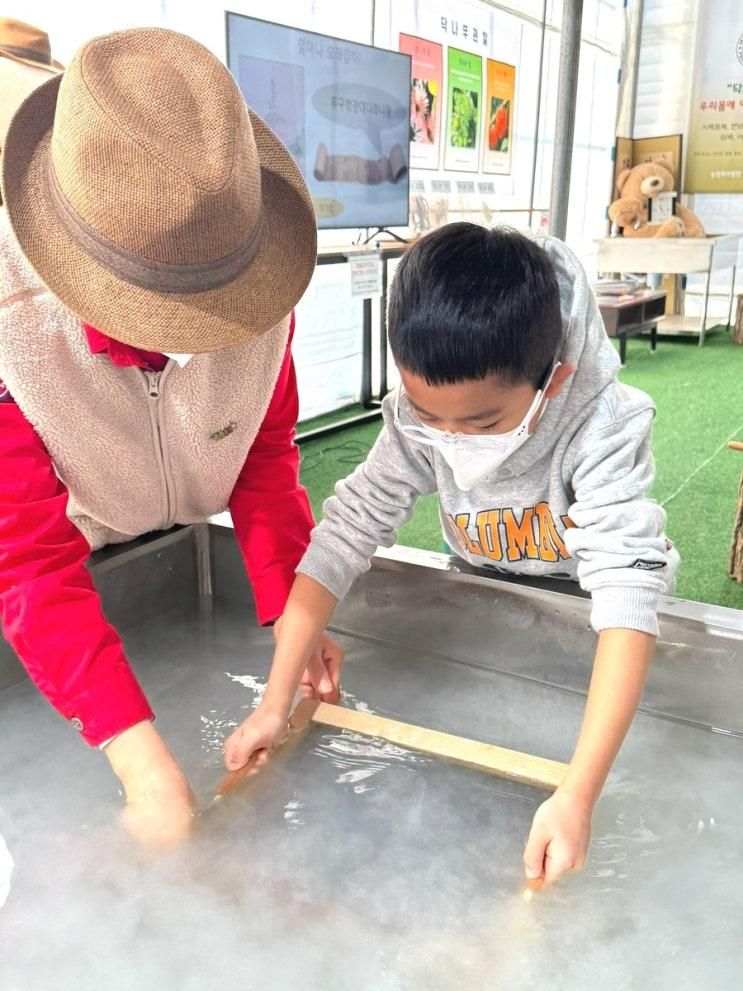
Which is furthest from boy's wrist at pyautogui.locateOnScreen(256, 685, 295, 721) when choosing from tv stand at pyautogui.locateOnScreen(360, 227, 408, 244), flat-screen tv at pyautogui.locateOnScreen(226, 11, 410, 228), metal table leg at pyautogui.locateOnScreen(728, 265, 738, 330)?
metal table leg at pyautogui.locateOnScreen(728, 265, 738, 330)

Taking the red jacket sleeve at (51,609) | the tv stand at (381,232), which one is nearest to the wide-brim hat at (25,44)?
the red jacket sleeve at (51,609)

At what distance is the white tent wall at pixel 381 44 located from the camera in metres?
2.61

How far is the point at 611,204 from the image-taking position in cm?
650

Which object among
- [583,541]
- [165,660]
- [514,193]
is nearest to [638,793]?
[583,541]

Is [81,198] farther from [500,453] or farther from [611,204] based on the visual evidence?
[611,204]

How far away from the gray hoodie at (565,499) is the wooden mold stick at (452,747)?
0.48 ft

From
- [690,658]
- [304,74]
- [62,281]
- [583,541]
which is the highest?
[304,74]

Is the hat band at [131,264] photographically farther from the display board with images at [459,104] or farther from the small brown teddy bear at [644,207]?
the small brown teddy bear at [644,207]

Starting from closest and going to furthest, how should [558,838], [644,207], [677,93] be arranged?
[558,838]
[644,207]
[677,93]

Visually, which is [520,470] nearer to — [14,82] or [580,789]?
[580,789]

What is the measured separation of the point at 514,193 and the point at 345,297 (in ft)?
5.94

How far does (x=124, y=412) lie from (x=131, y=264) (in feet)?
1.02

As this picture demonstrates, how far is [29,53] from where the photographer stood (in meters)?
1.40

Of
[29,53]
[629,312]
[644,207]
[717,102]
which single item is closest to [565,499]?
[29,53]
